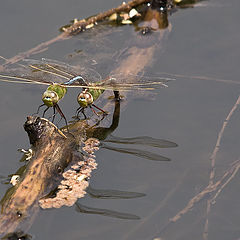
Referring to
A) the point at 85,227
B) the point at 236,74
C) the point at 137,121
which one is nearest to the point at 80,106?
the point at 137,121

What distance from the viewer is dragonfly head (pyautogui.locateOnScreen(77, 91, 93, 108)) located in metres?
5.13

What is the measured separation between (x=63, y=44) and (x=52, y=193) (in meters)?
2.64

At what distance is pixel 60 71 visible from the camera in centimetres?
550

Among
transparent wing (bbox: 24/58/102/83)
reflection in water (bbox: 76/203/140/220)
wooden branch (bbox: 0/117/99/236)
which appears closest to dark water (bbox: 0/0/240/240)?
reflection in water (bbox: 76/203/140/220)

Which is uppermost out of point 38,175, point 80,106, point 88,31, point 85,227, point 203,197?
point 88,31

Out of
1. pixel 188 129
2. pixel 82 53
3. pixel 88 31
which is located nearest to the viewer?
pixel 188 129

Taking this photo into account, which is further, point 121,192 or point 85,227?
point 121,192

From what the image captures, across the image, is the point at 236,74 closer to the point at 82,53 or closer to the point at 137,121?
the point at 137,121

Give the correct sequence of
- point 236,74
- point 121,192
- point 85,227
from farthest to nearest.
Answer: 1. point 236,74
2. point 121,192
3. point 85,227

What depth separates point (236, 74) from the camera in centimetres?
584

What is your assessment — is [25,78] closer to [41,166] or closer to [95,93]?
[95,93]

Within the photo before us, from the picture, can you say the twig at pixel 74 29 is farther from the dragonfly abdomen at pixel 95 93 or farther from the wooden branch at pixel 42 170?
the wooden branch at pixel 42 170

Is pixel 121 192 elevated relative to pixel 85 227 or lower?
elevated

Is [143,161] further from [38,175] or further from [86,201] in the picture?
[38,175]
